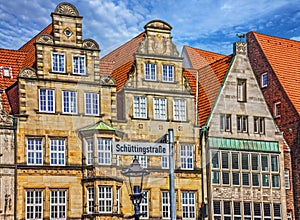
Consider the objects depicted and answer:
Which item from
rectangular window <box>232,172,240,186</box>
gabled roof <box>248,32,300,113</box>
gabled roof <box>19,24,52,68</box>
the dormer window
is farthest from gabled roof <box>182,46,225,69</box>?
the dormer window

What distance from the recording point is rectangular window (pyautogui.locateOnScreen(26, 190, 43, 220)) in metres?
26.5

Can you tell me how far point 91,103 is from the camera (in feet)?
92.7

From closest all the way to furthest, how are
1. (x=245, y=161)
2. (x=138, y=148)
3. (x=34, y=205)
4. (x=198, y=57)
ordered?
(x=138, y=148) < (x=34, y=205) < (x=245, y=161) < (x=198, y=57)

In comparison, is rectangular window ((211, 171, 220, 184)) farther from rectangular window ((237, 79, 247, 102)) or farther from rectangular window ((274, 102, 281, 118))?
rectangular window ((274, 102, 281, 118))

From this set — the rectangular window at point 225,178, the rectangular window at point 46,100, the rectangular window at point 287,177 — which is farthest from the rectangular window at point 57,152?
the rectangular window at point 287,177

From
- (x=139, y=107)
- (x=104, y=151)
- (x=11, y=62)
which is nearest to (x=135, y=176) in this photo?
(x=104, y=151)

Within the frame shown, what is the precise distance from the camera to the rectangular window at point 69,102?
2780cm

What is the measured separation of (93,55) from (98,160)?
463 cm

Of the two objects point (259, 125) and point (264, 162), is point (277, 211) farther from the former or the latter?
point (259, 125)

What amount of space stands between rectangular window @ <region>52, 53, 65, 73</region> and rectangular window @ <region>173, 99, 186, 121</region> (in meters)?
5.37

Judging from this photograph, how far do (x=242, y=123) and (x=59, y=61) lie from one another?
9246mm

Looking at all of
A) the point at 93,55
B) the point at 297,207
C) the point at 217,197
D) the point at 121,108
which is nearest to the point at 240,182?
the point at 217,197

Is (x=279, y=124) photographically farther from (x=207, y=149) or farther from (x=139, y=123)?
(x=139, y=123)

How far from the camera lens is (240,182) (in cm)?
3095
